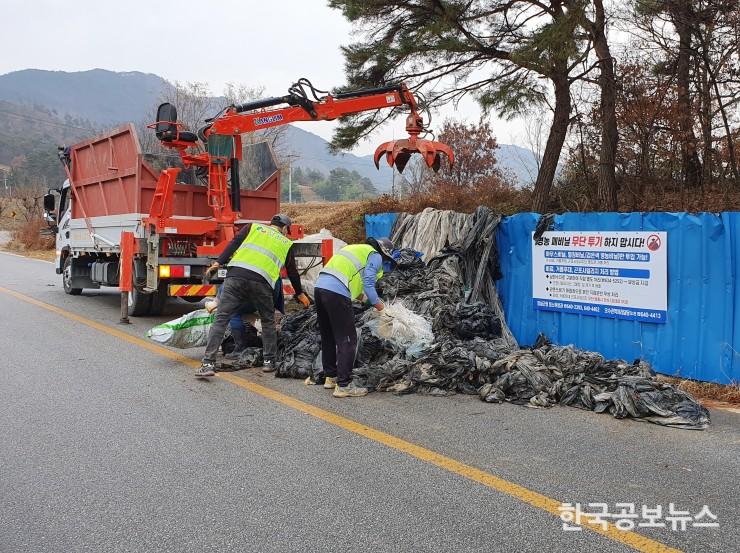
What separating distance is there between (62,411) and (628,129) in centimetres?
939

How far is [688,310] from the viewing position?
623 centimetres

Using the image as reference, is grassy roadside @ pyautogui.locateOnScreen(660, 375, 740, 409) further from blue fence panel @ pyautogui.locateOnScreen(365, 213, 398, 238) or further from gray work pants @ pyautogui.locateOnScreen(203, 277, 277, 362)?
blue fence panel @ pyautogui.locateOnScreen(365, 213, 398, 238)

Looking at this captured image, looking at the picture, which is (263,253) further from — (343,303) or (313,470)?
(313,470)

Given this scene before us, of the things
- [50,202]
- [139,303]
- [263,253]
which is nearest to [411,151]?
[263,253]

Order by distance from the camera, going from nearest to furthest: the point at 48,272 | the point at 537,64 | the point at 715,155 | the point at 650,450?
the point at 650,450
the point at 537,64
the point at 715,155
the point at 48,272

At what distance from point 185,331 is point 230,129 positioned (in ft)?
11.5

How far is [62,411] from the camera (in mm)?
5086

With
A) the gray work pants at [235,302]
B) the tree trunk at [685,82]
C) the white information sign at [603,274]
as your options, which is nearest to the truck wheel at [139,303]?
the gray work pants at [235,302]

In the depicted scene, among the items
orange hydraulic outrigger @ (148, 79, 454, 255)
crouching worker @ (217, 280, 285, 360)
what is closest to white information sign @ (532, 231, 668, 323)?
orange hydraulic outrigger @ (148, 79, 454, 255)

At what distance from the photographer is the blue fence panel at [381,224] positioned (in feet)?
34.3

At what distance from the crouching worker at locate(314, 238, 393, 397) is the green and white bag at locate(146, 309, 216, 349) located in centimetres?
171

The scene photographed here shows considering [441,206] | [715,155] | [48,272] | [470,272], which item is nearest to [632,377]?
[470,272]

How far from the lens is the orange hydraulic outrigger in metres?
8.29

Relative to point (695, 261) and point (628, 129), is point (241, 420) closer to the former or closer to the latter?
point (695, 261)
